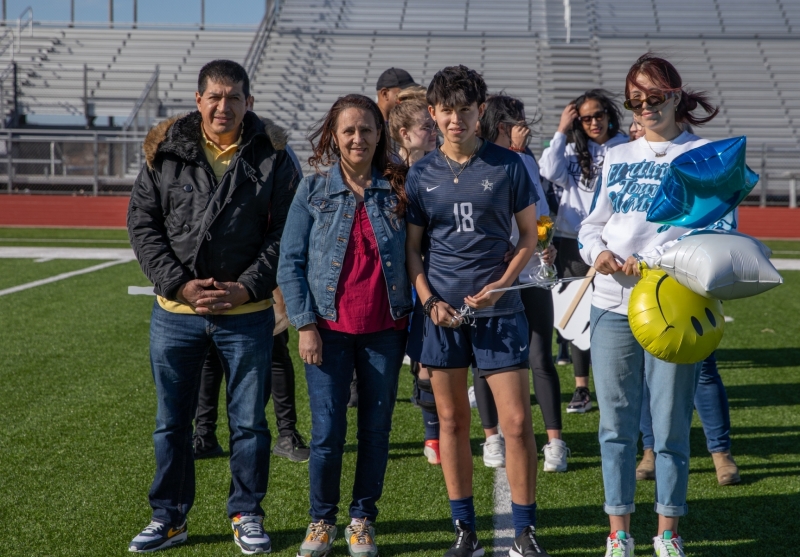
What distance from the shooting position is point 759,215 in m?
17.3

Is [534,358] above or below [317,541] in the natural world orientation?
above

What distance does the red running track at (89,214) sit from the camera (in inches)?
665

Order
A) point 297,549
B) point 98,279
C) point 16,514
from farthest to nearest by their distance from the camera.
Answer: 1. point 98,279
2. point 16,514
3. point 297,549

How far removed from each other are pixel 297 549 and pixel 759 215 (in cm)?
1612

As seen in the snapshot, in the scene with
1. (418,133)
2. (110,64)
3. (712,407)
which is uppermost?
(110,64)

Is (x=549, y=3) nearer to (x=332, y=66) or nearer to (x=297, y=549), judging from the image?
(x=332, y=66)

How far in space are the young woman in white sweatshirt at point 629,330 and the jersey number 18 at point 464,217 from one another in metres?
0.42

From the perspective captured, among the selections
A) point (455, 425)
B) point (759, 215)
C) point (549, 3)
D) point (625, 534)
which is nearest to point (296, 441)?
point (455, 425)

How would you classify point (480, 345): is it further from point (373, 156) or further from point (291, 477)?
point (291, 477)

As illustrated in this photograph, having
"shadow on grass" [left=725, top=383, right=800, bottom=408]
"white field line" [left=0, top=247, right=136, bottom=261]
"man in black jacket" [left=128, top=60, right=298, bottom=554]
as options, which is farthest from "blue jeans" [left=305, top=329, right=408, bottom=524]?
"white field line" [left=0, top=247, right=136, bottom=261]

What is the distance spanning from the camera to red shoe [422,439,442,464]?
422cm

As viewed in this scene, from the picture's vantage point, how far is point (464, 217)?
306 centimetres

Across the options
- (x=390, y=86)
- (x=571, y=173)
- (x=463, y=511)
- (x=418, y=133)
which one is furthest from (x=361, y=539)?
(x=390, y=86)

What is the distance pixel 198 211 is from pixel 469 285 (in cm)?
101
